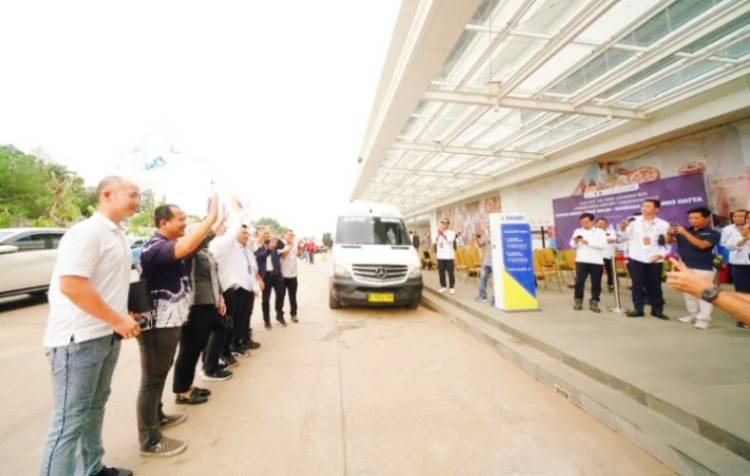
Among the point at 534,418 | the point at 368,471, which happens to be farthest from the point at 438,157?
the point at 368,471

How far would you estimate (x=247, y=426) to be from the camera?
8.22 ft

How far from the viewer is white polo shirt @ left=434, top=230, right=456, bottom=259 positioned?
286 inches

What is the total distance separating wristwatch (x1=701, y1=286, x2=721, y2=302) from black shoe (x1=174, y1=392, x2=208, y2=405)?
3797mm

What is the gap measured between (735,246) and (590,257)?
178 cm

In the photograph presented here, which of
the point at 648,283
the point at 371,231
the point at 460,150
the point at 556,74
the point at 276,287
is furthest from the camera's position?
the point at 460,150

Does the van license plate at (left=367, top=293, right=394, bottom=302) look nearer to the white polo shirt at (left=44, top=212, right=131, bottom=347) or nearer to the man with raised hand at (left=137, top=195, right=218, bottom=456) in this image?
the man with raised hand at (left=137, top=195, right=218, bottom=456)

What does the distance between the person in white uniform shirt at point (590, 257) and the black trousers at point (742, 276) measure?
1659mm

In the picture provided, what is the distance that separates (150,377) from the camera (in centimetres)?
219

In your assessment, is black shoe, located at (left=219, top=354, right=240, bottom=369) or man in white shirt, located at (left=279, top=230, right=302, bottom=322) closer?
black shoe, located at (left=219, top=354, right=240, bottom=369)

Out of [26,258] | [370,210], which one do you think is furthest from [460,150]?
[26,258]

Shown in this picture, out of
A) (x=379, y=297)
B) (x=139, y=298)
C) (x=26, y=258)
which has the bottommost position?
(x=379, y=297)

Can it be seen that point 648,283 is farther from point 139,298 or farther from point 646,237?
point 139,298

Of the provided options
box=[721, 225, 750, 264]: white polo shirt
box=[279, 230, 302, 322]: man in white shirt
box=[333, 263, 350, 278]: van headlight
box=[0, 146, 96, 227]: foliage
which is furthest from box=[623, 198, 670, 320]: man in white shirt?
box=[0, 146, 96, 227]: foliage

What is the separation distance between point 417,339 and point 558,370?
2.04 metres
